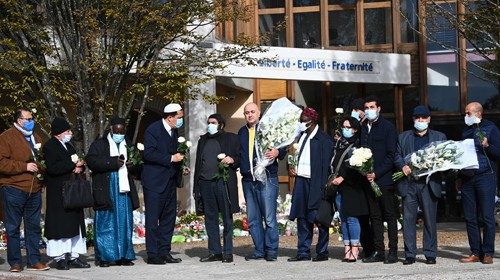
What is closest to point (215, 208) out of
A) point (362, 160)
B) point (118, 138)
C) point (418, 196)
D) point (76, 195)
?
point (118, 138)

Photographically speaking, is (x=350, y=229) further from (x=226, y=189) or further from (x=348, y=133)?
(x=226, y=189)

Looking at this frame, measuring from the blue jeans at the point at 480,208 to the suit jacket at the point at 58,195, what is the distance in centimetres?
463

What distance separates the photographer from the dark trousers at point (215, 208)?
14.1 meters

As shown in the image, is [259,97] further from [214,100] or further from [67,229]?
[67,229]

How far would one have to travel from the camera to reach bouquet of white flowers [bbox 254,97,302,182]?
14.0 metres

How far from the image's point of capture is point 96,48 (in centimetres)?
1811

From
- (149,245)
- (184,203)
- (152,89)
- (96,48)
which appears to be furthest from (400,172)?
(184,203)

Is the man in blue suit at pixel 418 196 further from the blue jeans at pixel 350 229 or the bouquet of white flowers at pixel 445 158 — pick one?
the blue jeans at pixel 350 229

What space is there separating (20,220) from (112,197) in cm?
114

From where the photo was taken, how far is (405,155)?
13125 mm

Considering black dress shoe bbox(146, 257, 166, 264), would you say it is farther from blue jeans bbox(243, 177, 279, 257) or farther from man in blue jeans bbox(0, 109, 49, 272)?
man in blue jeans bbox(0, 109, 49, 272)

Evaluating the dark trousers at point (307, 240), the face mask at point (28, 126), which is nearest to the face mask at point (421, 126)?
the dark trousers at point (307, 240)

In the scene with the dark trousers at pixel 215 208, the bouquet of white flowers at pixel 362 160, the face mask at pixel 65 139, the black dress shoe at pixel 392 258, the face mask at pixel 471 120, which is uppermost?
the face mask at pixel 471 120

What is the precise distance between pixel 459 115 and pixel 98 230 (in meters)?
15.4
